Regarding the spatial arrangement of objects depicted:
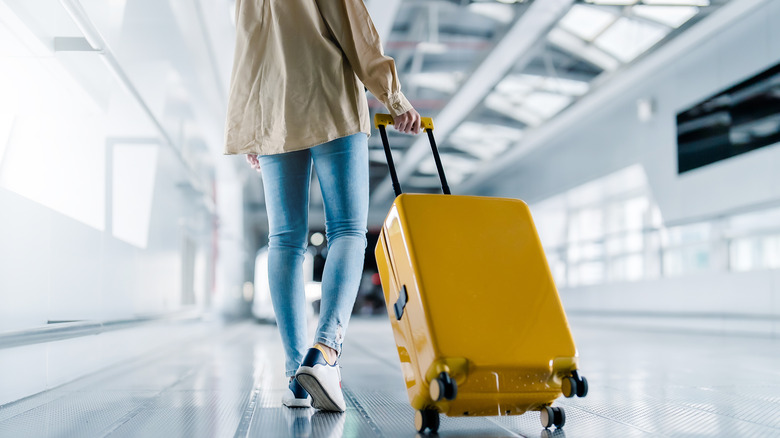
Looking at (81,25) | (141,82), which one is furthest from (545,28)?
(81,25)

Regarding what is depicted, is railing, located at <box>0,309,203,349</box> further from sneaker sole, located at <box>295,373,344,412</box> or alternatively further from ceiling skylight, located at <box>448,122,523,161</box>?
ceiling skylight, located at <box>448,122,523,161</box>

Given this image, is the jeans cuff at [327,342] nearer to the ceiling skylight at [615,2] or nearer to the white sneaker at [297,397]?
the white sneaker at [297,397]

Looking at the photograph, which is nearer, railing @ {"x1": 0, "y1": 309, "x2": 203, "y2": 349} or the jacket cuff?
the jacket cuff

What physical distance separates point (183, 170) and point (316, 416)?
158 inches

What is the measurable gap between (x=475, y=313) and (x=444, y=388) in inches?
7.1

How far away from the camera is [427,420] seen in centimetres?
126

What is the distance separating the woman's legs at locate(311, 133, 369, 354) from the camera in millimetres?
1522

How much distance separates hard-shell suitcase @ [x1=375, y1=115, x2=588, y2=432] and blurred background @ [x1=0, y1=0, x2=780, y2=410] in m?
1.13

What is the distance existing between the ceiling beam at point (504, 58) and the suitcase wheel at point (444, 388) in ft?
17.1

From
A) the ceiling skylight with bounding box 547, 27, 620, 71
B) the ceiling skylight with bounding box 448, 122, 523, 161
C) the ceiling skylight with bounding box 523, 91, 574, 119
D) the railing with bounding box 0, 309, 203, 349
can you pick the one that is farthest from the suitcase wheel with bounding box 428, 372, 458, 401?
the ceiling skylight with bounding box 448, 122, 523, 161

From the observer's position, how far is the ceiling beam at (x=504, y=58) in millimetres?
5883

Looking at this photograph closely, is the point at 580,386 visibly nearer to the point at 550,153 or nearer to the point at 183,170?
the point at 183,170

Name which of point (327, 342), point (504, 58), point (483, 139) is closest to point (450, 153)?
point (483, 139)

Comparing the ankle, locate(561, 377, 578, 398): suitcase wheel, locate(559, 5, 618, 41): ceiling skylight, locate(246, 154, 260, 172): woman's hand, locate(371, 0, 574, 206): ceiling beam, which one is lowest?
locate(561, 377, 578, 398): suitcase wheel
